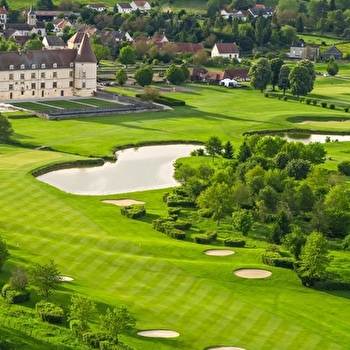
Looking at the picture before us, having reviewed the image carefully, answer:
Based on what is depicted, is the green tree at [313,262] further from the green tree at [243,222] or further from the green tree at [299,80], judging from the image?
the green tree at [299,80]

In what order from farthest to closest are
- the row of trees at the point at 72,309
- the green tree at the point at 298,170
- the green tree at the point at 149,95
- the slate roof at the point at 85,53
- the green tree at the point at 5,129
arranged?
1. the slate roof at the point at 85,53
2. the green tree at the point at 149,95
3. the green tree at the point at 5,129
4. the green tree at the point at 298,170
5. the row of trees at the point at 72,309

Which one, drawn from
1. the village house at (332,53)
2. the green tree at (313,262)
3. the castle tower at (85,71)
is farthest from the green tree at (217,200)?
the village house at (332,53)

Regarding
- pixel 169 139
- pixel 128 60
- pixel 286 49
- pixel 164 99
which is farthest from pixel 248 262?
pixel 286 49

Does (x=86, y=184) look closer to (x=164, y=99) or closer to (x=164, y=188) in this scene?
(x=164, y=188)

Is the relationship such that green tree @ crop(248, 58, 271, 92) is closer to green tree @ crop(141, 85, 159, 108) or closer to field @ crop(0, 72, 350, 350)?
green tree @ crop(141, 85, 159, 108)

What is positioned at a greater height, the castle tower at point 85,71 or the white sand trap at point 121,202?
the castle tower at point 85,71
